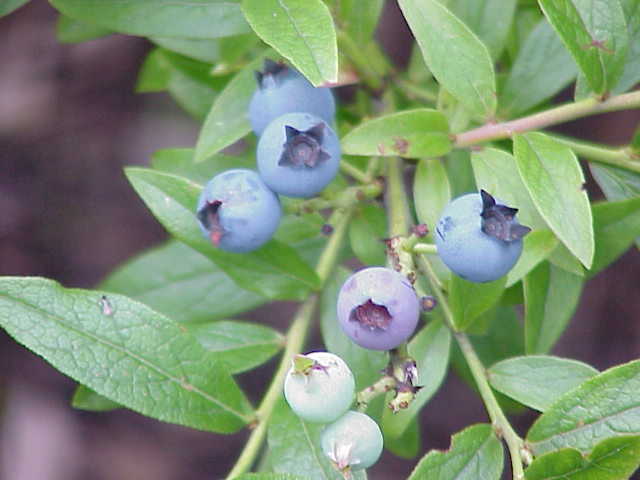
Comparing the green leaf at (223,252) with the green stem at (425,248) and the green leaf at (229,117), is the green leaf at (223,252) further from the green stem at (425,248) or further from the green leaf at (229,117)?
the green stem at (425,248)

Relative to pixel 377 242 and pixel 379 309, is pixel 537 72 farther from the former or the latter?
pixel 379 309

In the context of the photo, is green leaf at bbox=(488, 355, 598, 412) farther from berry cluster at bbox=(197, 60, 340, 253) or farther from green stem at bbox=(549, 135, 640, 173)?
berry cluster at bbox=(197, 60, 340, 253)

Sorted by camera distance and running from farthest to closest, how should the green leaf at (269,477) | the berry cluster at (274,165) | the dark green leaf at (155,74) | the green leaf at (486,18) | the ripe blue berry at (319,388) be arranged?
1. the dark green leaf at (155,74)
2. the green leaf at (486,18)
3. the berry cluster at (274,165)
4. the green leaf at (269,477)
5. the ripe blue berry at (319,388)

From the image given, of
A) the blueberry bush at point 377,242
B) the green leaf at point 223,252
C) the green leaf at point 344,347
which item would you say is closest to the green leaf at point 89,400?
the blueberry bush at point 377,242

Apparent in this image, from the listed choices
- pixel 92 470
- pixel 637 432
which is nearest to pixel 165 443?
pixel 92 470

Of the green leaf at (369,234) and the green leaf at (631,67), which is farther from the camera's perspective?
the green leaf at (369,234)

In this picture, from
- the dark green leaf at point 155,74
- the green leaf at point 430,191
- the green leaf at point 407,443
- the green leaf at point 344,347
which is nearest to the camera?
the green leaf at point 430,191

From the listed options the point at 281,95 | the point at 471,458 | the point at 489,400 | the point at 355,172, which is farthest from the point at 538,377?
the point at 281,95

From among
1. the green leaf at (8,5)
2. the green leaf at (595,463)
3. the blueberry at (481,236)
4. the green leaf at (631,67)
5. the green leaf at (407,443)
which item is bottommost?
the green leaf at (407,443)
